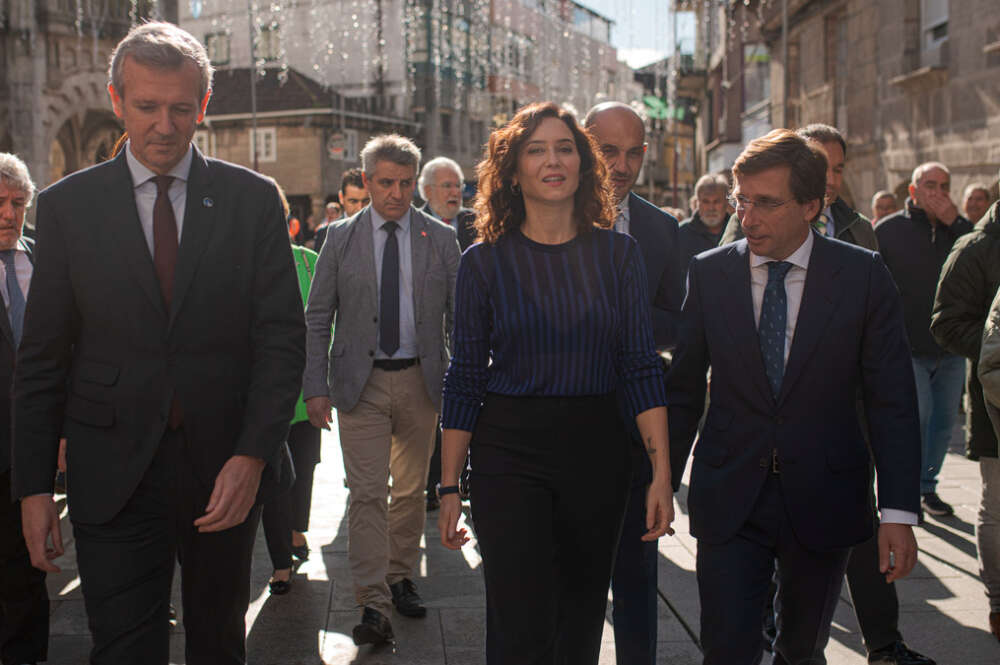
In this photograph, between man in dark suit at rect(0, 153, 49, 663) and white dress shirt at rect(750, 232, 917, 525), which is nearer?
white dress shirt at rect(750, 232, 917, 525)

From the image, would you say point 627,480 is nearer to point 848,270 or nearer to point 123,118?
point 848,270

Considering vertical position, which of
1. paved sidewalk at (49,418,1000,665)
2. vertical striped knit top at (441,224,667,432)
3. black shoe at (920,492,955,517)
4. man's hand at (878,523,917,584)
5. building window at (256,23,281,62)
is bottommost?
paved sidewalk at (49,418,1000,665)

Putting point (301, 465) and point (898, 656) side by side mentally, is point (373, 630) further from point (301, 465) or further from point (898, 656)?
point (898, 656)

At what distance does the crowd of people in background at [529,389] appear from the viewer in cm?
298

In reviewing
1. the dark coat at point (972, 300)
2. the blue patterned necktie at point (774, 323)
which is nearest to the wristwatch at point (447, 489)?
the blue patterned necktie at point (774, 323)

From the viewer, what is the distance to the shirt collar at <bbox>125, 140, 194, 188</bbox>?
310cm

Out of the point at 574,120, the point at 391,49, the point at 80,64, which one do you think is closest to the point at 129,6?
the point at 80,64

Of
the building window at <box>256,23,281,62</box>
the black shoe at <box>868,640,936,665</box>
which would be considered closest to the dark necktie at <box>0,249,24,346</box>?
the black shoe at <box>868,640,936,665</box>

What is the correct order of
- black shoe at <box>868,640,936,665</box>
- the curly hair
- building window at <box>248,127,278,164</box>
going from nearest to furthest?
the curly hair → black shoe at <box>868,640,936,665</box> → building window at <box>248,127,278,164</box>

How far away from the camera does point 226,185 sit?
314 centimetres

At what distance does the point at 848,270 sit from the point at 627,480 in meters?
0.92

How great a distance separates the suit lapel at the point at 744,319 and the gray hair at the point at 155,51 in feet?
5.45

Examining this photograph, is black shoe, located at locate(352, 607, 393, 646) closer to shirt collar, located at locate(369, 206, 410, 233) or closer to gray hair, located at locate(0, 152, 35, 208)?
shirt collar, located at locate(369, 206, 410, 233)

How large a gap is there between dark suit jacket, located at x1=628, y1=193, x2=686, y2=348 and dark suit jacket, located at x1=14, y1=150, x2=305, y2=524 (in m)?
1.69
